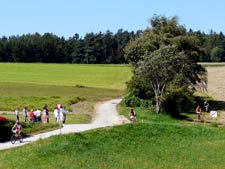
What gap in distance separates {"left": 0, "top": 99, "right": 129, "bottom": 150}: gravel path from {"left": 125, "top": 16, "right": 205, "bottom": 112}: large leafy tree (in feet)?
16.9

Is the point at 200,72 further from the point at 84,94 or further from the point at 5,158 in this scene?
the point at 5,158

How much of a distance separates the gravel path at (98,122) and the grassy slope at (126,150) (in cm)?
483

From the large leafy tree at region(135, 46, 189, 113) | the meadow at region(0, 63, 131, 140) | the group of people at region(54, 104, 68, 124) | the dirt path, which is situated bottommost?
the dirt path

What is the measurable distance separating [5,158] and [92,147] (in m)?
5.90

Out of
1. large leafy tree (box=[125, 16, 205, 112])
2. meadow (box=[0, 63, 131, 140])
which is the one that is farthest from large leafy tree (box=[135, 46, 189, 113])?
meadow (box=[0, 63, 131, 140])

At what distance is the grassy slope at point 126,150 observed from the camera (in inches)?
1172

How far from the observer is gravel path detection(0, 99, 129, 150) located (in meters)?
39.9

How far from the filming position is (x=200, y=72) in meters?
78.4

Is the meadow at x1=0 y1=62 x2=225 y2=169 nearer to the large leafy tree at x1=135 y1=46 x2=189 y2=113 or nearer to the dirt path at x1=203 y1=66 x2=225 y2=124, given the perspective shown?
the large leafy tree at x1=135 y1=46 x2=189 y2=113

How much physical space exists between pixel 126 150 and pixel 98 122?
19.3 metres

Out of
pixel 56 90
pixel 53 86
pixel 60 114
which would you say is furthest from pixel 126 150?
pixel 53 86

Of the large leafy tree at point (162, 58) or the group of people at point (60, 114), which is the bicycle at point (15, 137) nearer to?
the group of people at point (60, 114)

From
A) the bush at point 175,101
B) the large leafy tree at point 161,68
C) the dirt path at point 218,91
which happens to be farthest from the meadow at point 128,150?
the dirt path at point 218,91

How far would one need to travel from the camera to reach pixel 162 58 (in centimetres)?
6262
